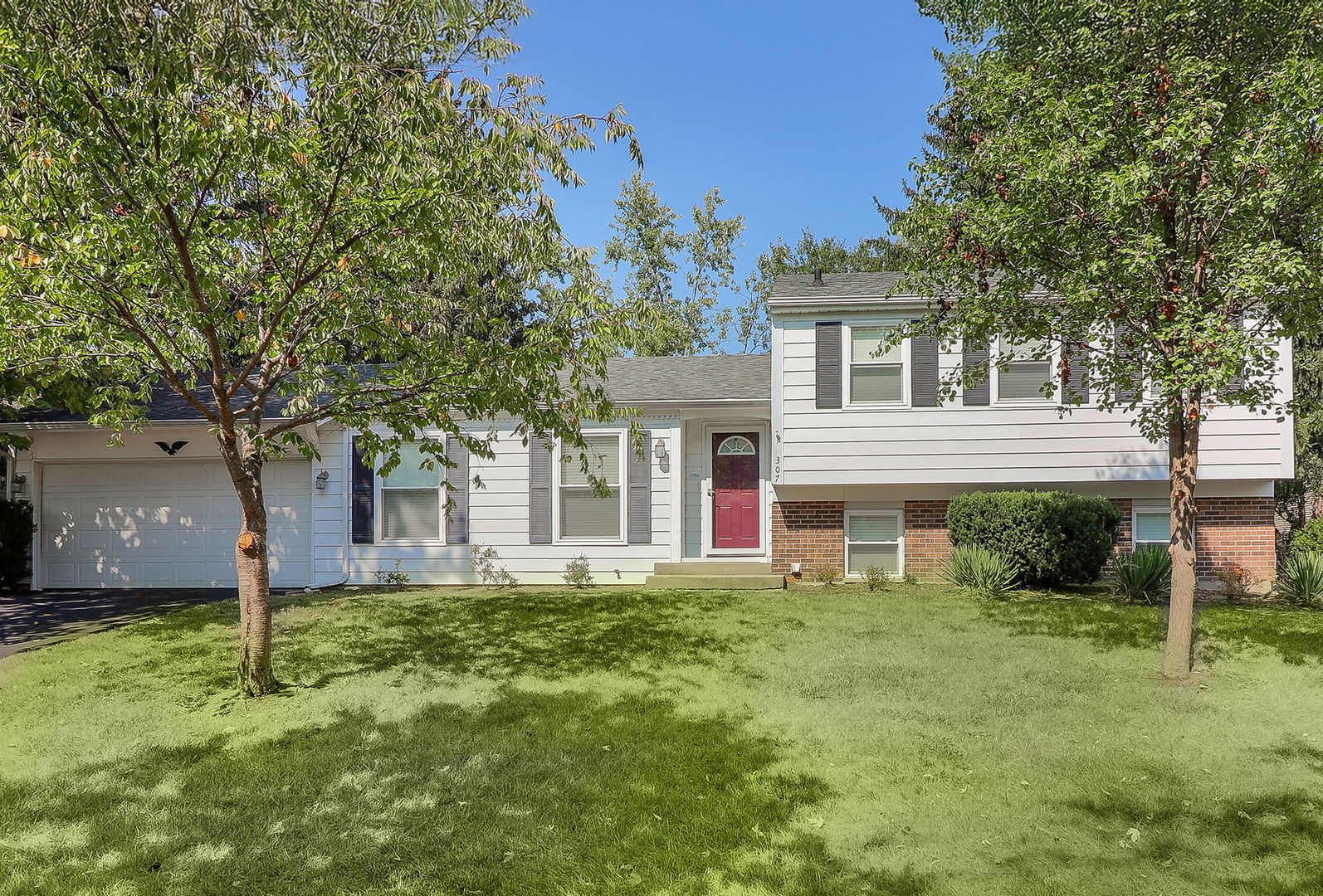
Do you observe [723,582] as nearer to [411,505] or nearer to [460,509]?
[460,509]

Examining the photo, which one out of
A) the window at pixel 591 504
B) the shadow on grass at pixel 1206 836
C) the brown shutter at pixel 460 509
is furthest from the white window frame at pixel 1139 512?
the brown shutter at pixel 460 509

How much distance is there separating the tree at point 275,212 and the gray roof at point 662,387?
4.87 m

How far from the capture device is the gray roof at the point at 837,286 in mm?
11188

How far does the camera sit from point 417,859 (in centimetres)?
418

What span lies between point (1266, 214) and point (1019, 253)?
1.82 meters

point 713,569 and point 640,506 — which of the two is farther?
point 640,506

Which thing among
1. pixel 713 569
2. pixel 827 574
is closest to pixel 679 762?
pixel 713 569

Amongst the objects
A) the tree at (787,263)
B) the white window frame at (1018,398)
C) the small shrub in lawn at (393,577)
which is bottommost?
the small shrub in lawn at (393,577)

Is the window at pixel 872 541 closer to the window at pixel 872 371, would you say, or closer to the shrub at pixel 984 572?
the shrub at pixel 984 572

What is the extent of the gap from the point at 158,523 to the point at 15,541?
6.35ft

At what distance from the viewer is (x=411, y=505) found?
40.5ft

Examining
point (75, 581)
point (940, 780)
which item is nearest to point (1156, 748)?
point (940, 780)

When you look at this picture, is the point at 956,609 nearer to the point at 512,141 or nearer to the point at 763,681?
the point at 763,681

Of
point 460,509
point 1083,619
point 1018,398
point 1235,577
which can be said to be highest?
point 1018,398
